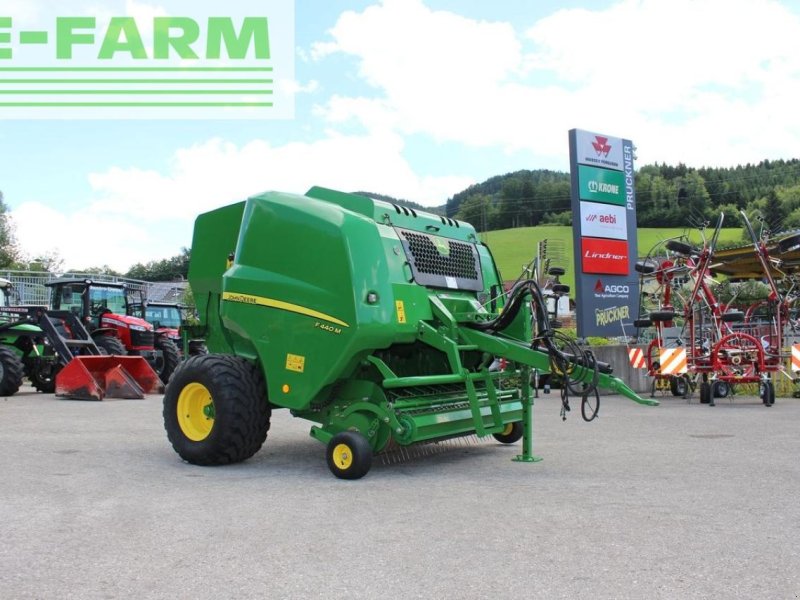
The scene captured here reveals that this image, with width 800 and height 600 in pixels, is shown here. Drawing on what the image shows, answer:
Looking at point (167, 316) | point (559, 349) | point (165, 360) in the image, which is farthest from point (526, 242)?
point (559, 349)

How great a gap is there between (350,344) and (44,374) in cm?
1203

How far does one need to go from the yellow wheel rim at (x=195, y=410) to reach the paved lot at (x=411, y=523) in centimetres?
36

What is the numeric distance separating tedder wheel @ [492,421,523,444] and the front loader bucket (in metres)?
8.63

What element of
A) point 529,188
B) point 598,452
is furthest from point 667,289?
point 529,188

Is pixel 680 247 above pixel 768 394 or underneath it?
above

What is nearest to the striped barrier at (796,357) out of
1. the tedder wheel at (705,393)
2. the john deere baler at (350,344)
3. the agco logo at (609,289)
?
the tedder wheel at (705,393)

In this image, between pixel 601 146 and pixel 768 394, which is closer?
pixel 768 394

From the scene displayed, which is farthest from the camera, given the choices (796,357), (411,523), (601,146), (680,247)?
(601,146)

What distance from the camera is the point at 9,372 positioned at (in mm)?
14617

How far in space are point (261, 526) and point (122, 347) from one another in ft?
44.8

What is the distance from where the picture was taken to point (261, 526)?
181 inches

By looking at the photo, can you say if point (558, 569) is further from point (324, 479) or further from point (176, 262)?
point (176, 262)

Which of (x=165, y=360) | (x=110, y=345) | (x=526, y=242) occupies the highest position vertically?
(x=526, y=242)

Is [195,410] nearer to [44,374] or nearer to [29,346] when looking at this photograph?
[44,374]
